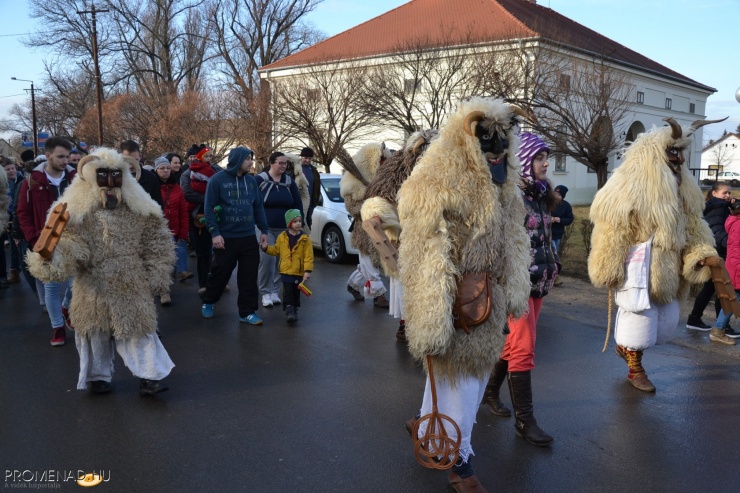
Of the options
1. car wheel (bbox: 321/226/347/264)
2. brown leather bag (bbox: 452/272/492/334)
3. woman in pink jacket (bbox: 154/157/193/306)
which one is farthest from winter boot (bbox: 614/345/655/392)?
car wheel (bbox: 321/226/347/264)

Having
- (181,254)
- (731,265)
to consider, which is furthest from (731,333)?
(181,254)

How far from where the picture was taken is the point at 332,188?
1327 centimetres

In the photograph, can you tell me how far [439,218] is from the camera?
3500 millimetres

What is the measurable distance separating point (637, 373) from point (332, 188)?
8604 millimetres

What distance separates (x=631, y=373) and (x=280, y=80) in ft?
80.9

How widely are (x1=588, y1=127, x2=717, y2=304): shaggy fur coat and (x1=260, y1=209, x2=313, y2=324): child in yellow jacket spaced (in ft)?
11.7

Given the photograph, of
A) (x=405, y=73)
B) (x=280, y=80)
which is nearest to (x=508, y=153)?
(x=405, y=73)

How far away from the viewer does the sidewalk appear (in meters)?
6.87

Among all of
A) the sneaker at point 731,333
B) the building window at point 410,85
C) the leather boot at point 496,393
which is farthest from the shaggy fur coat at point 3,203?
the building window at point 410,85

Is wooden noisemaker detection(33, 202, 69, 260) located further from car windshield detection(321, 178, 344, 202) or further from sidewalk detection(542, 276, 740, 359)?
car windshield detection(321, 178, 344, 202)

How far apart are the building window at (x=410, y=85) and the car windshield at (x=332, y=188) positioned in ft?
28.7

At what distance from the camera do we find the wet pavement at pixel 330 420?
12.8ft

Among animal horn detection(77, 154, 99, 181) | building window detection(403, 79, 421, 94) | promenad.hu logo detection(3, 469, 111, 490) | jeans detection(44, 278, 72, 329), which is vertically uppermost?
building window detection(403, 79, 421, 94)

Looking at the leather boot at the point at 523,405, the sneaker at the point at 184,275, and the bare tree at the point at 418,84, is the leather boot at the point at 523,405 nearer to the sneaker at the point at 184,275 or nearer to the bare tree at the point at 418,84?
the sneaker at the point at 184,275
